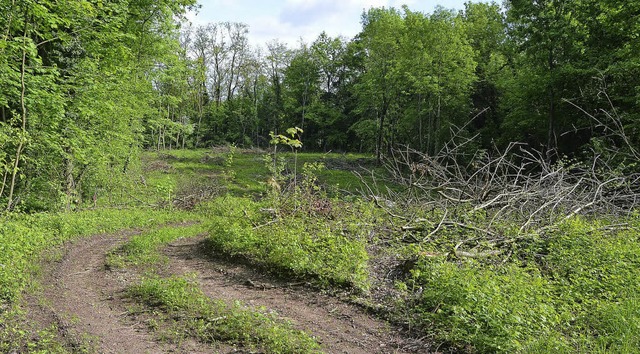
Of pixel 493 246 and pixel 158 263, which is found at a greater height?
pixel 493 246

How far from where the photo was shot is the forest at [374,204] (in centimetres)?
495

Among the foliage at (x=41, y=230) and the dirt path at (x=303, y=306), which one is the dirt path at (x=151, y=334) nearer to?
the dirt path at (x=303, y=306)

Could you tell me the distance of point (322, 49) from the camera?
4866 cm

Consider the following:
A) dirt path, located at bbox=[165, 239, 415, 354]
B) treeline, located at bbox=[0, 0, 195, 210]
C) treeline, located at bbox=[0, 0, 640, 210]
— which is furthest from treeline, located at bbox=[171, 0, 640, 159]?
dirt path, located at bbox=[165, 239, 415, 354]

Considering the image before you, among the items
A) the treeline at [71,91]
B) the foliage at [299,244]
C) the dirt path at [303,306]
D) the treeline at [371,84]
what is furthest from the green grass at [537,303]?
the treeline at [71,91]

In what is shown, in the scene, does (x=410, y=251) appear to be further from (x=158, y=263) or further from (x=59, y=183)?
(x=59, y=183)

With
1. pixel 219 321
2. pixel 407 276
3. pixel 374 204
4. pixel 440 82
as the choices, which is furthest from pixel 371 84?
pixel 219 321

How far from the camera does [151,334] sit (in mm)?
4871

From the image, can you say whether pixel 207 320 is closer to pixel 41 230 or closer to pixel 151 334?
pixel 151 334

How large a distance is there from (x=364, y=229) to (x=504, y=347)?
4.15 metres

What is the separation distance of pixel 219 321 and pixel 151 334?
2.67 ft

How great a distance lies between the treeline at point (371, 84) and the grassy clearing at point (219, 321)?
4.68 m

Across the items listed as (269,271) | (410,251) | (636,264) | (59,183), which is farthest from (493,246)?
(59,183)

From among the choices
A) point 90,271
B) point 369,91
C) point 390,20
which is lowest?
point 90,271
